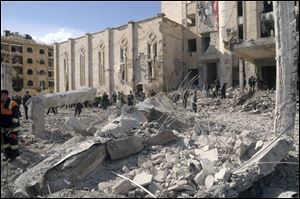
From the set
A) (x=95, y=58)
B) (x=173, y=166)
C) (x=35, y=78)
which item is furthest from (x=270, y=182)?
(x=35, y=78)

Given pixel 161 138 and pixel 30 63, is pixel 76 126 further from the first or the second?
pixel 30 63

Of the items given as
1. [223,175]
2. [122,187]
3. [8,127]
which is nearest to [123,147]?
[122,187]

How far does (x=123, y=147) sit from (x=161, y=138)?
989 millimetres

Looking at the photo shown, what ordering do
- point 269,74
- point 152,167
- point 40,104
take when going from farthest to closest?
point 269,74 < point 40,104 < point 152,167

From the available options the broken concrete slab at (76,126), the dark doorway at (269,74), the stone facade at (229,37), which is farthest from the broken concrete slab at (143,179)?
the dark doorway at (269,74)

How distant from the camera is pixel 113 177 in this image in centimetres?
682

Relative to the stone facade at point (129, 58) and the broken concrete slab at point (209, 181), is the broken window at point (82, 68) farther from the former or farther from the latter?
the broken concrete slab at point (209, 181)

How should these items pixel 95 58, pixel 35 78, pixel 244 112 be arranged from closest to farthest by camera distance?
pixel 244 112 → pixel 95 58 → pixel 35 78

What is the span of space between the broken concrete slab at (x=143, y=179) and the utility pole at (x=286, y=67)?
4.00 m

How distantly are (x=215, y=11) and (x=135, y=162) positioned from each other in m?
26.2

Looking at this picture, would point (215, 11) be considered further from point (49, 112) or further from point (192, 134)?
point (192, 134)

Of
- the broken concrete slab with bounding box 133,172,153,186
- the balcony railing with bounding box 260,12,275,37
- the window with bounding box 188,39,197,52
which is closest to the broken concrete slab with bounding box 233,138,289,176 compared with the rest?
the broken concrete slab with bounding box 133,172,153,186

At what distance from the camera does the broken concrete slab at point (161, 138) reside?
800cm

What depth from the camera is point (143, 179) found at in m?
6.32
